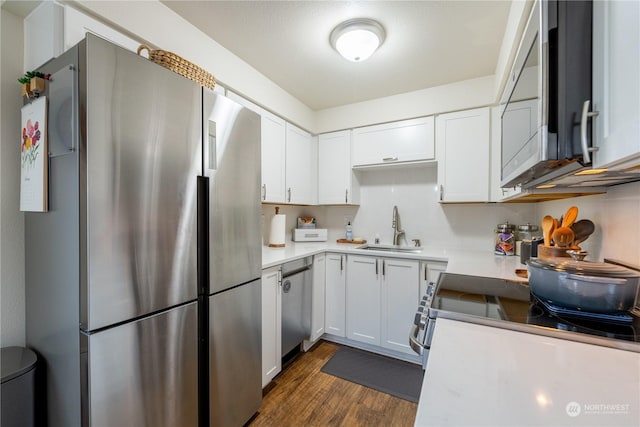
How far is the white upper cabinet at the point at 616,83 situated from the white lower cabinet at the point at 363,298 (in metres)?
1.80

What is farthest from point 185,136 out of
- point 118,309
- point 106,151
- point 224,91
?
point 224,91

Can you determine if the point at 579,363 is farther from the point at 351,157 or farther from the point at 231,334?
the point at 351,157

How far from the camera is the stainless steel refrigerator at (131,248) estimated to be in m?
0.88

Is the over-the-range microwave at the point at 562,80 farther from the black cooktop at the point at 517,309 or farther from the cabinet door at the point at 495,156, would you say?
the cabinet door at the point at 495,156

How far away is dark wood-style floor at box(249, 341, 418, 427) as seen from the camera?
1584mm

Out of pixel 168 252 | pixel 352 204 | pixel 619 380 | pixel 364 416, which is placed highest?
pixel 352 204

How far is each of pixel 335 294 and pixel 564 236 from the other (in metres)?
1.73

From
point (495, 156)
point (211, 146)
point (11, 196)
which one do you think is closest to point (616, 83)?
point (211, 146)

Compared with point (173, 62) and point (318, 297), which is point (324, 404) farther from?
point (173, 62)

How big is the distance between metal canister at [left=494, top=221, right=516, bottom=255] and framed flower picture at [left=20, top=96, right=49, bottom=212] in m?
2.83

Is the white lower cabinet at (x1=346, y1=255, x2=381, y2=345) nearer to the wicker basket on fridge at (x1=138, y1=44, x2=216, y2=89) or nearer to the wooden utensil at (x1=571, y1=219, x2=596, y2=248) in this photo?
the wooden utensil at (x1=571, y1=219, x2=596, y2=248)

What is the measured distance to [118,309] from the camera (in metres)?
0.93

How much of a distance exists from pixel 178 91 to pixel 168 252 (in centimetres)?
68

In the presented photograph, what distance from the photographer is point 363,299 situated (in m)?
2.36
